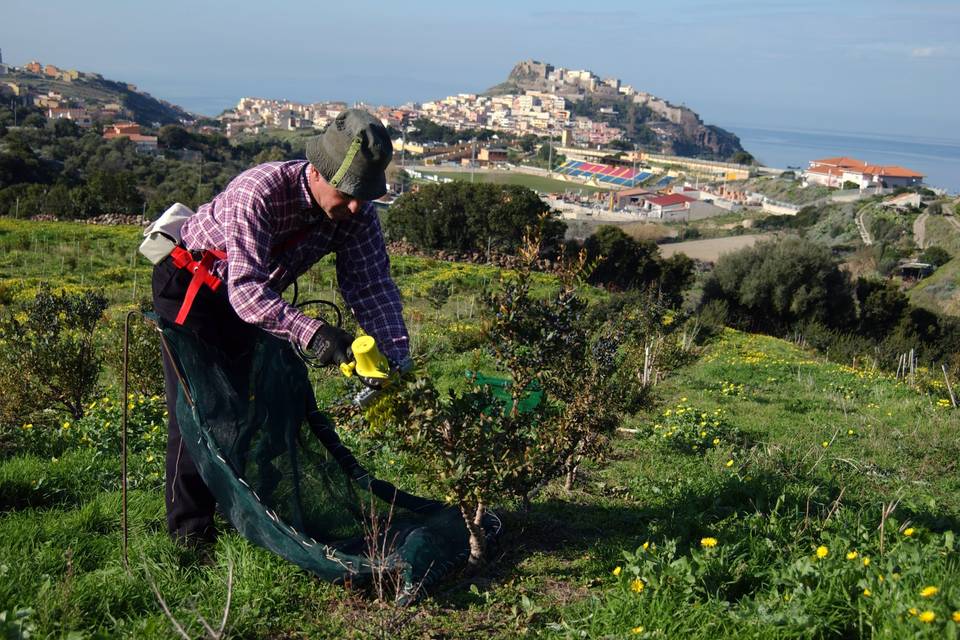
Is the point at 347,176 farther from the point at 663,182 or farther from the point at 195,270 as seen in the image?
the point at 663,182

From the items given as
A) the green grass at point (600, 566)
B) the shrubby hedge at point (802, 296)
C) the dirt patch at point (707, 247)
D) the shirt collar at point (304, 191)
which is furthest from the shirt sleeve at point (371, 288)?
the dirt patch at point (707, 247)

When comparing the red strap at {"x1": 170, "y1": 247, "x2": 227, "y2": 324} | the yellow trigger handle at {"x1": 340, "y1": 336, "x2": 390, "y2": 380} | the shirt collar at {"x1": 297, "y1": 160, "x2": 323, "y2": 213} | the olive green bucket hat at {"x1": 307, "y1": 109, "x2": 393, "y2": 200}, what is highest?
the olive green bucket hat at {"x1": 307, "y1": 109, "x2": 393, "y2": 200}

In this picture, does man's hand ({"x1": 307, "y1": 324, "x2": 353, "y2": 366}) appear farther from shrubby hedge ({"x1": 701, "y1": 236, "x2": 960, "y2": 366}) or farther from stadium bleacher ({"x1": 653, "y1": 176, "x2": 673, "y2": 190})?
stadium bleacher ({"x1": 653, "y1": 176, "x2": 673, "y2": 190})

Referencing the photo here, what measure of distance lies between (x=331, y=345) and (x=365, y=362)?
13 centimetres

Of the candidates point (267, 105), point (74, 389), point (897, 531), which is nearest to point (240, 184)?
point (897, 531)

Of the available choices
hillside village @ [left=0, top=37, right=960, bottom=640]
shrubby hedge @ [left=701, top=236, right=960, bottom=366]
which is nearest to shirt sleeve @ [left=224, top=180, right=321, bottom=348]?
hillside village @ [left=0, top=37, right=960, bottom=640]

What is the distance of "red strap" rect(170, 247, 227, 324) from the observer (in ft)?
10.0

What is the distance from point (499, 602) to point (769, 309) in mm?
25707

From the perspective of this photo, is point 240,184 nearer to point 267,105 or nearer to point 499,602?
point 499,602

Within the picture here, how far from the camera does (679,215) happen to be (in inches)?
2970

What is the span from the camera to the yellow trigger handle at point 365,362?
8.54 feet

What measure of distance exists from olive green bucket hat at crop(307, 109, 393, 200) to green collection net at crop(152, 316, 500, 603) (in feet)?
2.67

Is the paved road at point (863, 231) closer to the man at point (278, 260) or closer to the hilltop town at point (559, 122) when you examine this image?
the man at point (278, 260)

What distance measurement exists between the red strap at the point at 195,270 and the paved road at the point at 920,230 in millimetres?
52540
